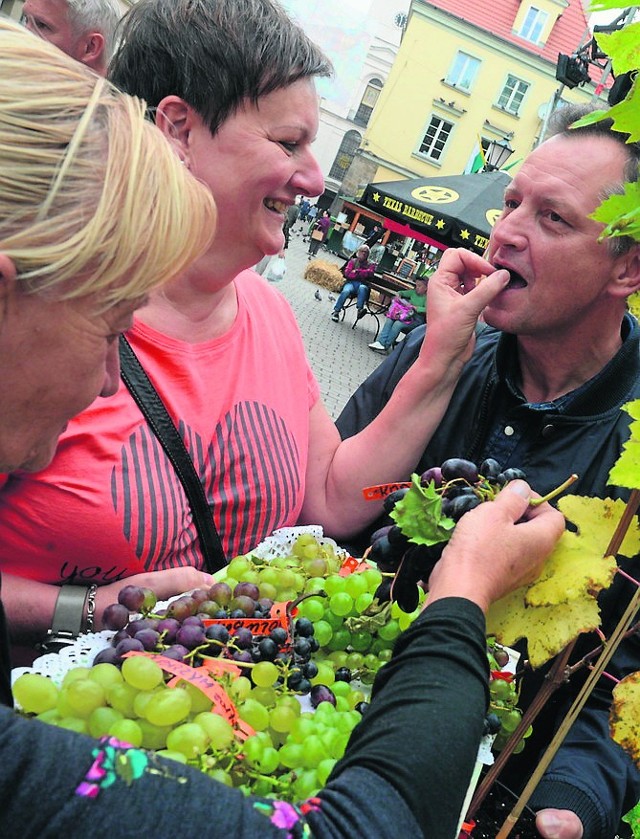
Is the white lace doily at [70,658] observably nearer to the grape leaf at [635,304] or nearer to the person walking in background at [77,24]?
the grape leaf at [635,304]

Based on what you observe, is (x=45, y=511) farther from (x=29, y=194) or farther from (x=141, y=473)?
(x=29, y=194)

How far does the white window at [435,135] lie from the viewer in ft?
113

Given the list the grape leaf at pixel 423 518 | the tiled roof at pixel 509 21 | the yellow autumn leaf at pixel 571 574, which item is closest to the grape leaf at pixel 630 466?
the yellow autumn leaf at pixel 571 574

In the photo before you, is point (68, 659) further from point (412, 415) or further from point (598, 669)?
point (412, 415)

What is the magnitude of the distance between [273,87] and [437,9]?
35820 mm

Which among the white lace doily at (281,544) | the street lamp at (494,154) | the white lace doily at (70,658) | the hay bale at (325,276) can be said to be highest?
the street lamp at (494,154)

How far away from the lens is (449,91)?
33.7 meters

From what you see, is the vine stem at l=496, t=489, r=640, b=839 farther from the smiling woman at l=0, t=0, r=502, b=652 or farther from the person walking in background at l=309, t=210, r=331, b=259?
the person walking in background at l=309, t=210, r=331, b=259

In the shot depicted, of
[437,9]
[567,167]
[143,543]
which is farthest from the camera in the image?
[437,9]

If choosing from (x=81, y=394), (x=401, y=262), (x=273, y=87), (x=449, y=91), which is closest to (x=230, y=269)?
(x=273, y=87)

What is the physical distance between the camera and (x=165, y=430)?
1.70m

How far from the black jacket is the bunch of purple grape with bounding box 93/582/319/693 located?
1.91ft

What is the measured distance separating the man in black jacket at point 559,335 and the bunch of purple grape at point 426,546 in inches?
26.7

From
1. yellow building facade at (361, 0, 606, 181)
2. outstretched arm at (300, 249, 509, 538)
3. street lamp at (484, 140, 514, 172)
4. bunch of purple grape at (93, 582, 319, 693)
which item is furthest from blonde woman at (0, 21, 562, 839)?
yellow building facade at (361, 0, 606, 181)
